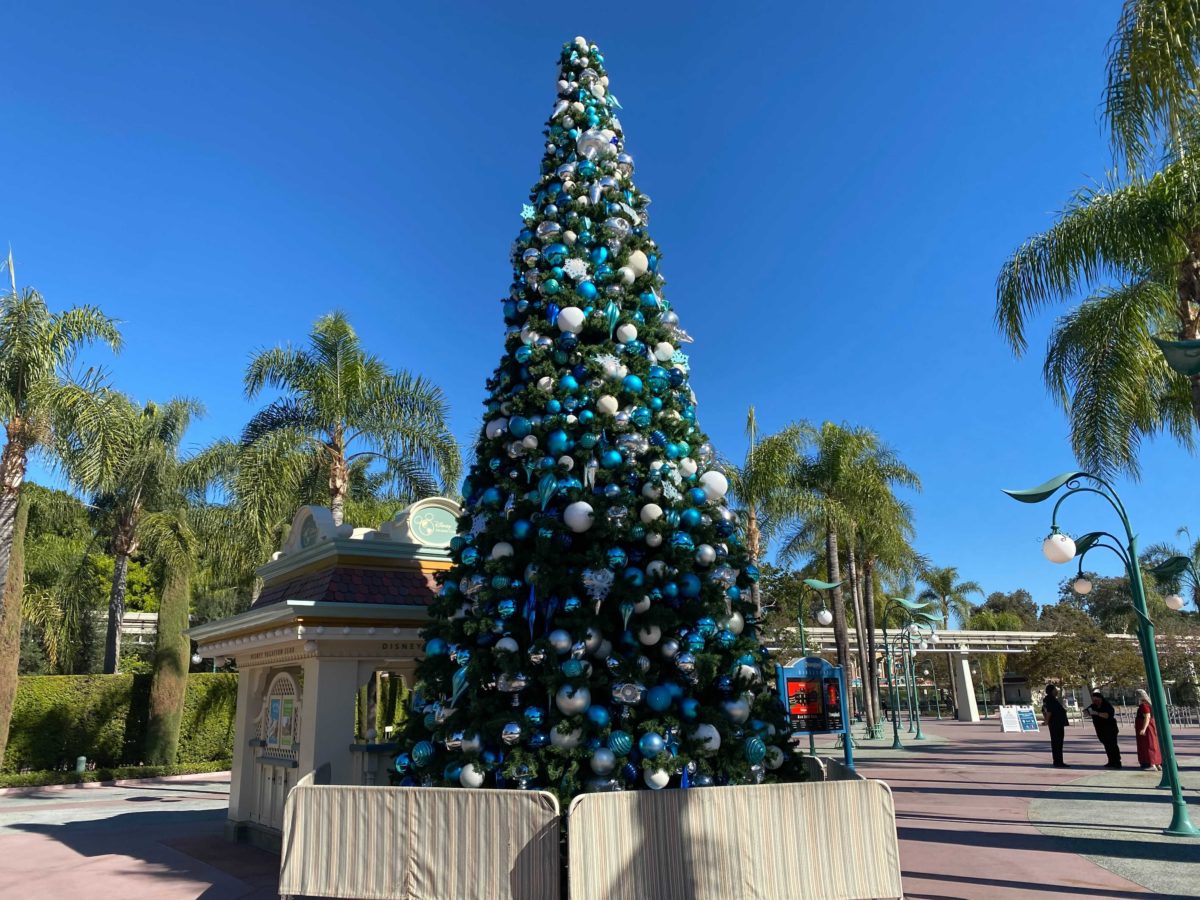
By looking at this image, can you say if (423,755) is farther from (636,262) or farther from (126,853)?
(126,853)

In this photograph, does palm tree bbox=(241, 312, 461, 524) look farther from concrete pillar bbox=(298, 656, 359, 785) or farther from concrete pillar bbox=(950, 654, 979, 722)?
concrete pillar bbox=(950, 654, 979, 722)

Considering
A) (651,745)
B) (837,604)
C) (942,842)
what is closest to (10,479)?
(651,745)

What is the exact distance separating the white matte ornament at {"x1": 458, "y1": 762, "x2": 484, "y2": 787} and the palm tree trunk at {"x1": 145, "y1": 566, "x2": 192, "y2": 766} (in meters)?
17.5

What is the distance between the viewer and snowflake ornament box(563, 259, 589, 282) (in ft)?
26.9

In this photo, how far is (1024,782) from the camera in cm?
1391

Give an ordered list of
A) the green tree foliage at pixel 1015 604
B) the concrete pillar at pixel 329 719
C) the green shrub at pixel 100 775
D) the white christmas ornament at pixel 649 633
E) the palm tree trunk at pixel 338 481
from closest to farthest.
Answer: the white christmas ornament at pixel 649 633 → the concrete pillar at pixel 329 719 → the palm tree trunk at pixel 338 481 → the green shrub at pixel 100 775 → the green tree foliage at pixel 1015 604

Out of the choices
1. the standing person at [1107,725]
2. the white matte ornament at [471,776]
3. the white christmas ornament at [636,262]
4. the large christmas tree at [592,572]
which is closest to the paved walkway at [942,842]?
the standing person at [1107,725]

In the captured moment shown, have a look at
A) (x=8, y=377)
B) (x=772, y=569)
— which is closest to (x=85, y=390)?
(x=8, y=377)

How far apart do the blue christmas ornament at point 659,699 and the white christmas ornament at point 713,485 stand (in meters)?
1.96

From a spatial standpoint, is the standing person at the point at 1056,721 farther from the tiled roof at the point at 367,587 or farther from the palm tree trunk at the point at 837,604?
the tiled roof at the point at 367,587

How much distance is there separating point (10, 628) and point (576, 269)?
16.5 m

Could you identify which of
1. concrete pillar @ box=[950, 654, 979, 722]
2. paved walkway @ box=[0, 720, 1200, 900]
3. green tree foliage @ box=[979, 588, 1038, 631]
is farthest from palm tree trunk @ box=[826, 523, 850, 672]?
green tree foliage @ box=[979, 588, 1038, 631]

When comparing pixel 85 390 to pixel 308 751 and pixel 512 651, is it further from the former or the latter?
pixel 512 651

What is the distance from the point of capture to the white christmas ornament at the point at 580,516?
23.3 ft
